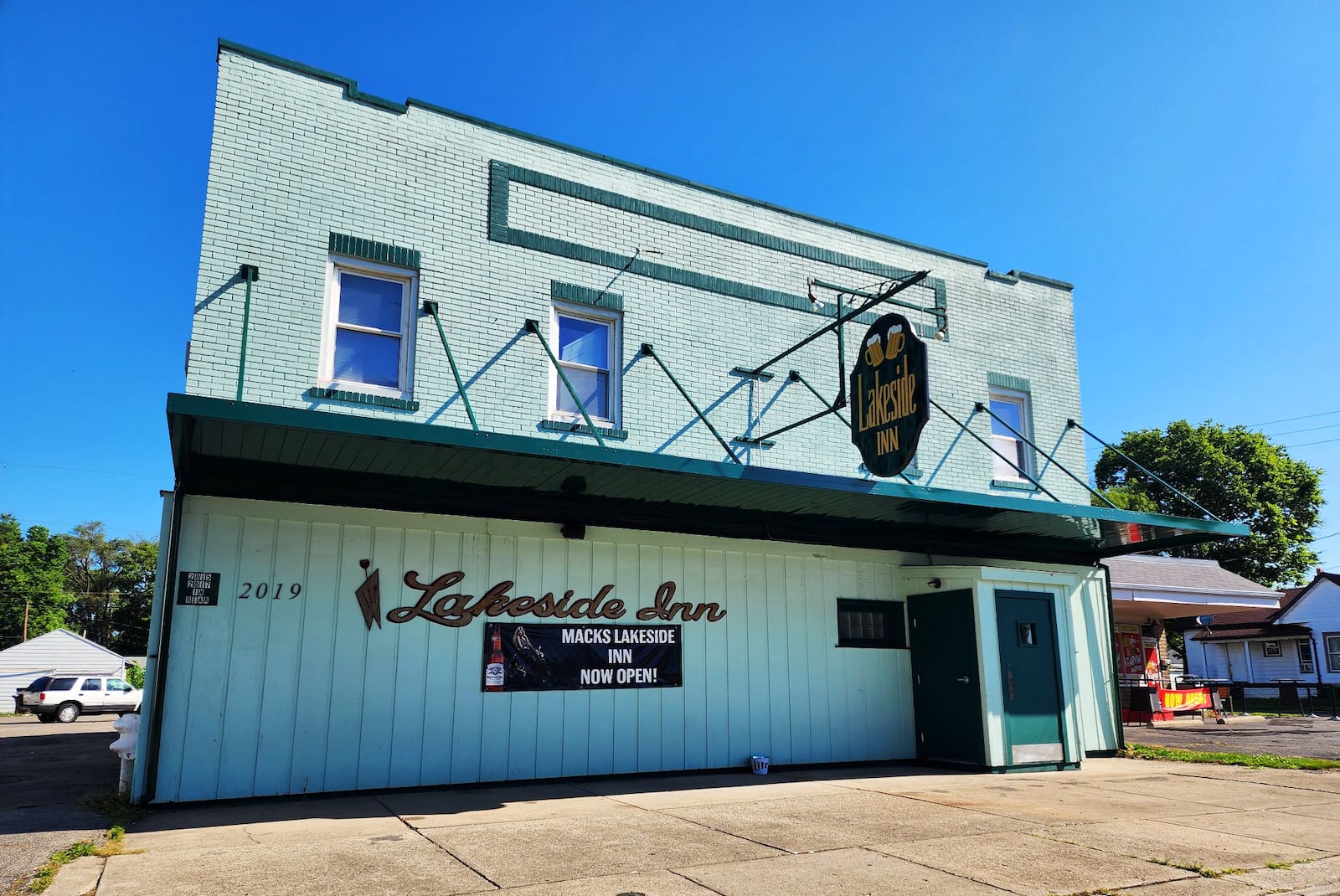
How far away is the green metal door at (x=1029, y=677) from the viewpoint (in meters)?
12.7

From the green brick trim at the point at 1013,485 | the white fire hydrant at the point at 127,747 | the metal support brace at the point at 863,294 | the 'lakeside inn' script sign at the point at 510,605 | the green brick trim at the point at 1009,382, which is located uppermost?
the metal support brace at the point at 863,294

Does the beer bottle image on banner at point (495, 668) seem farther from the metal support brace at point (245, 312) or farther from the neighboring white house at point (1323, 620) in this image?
the neighboring white house at point (1323, 620)

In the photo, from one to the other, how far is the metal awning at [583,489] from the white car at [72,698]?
84.8 ft

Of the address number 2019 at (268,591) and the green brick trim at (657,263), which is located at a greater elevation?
the green brick trim at (657,263)

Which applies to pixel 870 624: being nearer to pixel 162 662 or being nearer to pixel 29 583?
pixel 162 662

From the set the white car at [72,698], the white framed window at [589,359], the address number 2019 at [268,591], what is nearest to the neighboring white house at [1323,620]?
the white framed window at [589,359]

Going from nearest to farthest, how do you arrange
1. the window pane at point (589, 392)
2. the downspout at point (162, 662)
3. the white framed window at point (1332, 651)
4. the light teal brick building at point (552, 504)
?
the downspout at point (162, 662)
the light teal brick building at point (552, 504)
the window pane at point (589, 392)
the white framed window at point (1332, 651)

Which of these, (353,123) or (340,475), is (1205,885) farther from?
(353,123)

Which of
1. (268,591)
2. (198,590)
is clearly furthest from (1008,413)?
(198,590)

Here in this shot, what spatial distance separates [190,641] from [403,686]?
2.18 metres

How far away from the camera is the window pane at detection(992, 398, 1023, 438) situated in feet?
52.1

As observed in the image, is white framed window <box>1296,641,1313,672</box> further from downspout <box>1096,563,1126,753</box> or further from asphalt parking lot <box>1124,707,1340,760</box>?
downspout <box>1096,563,1126,753</box>

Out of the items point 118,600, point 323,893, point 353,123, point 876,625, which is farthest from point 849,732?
point 118,600

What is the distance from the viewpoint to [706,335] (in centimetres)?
Result: 1300
